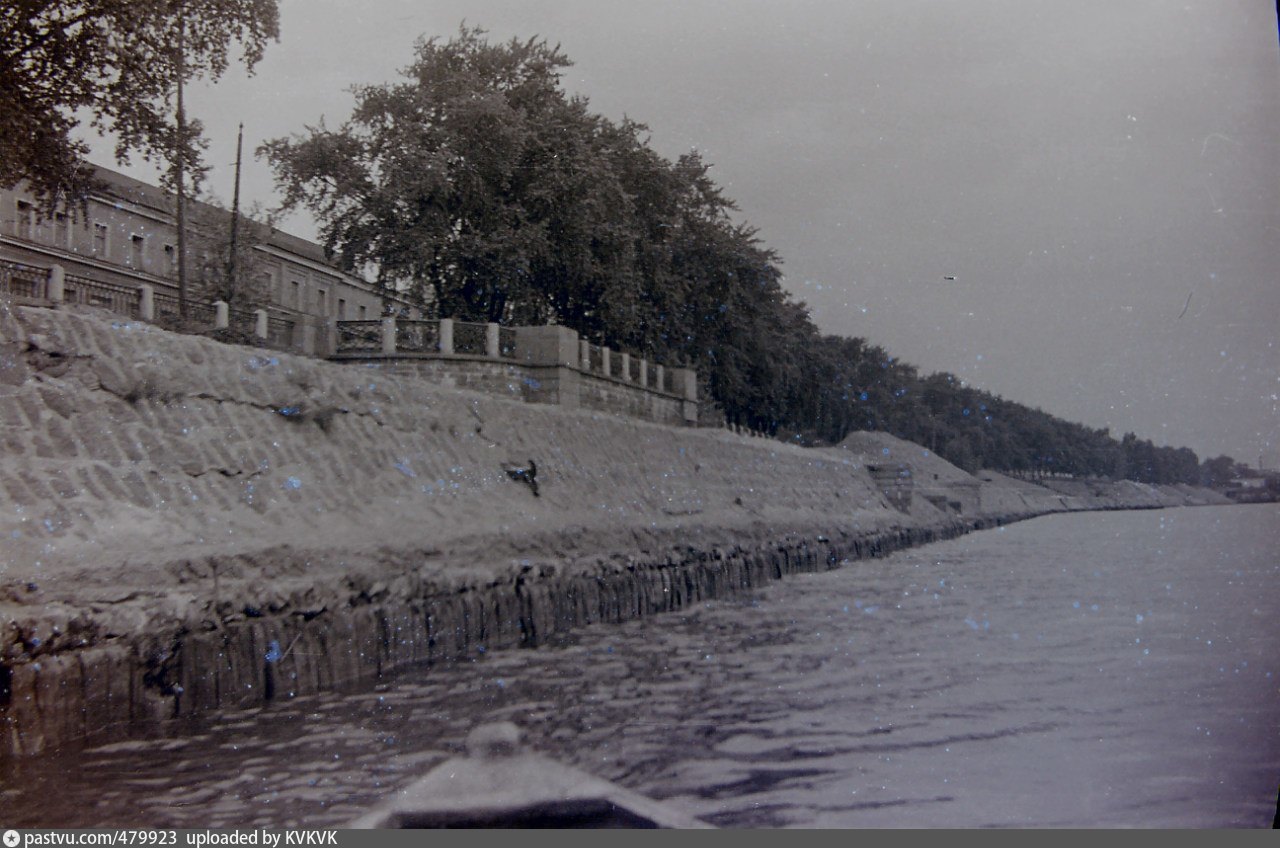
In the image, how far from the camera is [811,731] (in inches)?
182

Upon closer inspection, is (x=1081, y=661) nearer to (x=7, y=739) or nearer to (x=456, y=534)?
(x=456, y=534)

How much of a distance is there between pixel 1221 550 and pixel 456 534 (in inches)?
535

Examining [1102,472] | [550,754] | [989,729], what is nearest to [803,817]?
[550,754]

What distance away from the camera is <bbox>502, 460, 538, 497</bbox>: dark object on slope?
1039cm

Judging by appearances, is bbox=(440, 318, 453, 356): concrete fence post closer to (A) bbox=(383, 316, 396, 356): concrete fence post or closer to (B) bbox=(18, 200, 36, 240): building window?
(A) bbox=(383, 316, 396, 356): concrete fence post

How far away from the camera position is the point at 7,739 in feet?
13.2

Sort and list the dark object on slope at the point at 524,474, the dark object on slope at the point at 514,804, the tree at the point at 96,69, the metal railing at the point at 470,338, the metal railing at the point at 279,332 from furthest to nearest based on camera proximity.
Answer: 1. the metal railing at the point at 470,338
2. the metal railing at the point at 279,332
3. the dark object on slope at the point at 524,474
4. the tree at the point at 96,69
5. the dark object on slope at the point at 514,804

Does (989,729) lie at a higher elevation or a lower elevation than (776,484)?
lower

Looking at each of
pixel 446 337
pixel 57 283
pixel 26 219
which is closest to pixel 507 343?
pixel 446 337

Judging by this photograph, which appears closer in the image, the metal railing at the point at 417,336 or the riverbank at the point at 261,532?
the riverbank at the point at 261,532

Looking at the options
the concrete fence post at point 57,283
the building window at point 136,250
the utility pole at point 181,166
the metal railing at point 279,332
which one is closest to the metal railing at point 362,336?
the metal railing at point 279,332

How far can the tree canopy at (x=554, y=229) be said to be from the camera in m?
13.1

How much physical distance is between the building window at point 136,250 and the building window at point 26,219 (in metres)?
2.48

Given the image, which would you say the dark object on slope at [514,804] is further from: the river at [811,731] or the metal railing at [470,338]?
the metal railing at [470,338]
